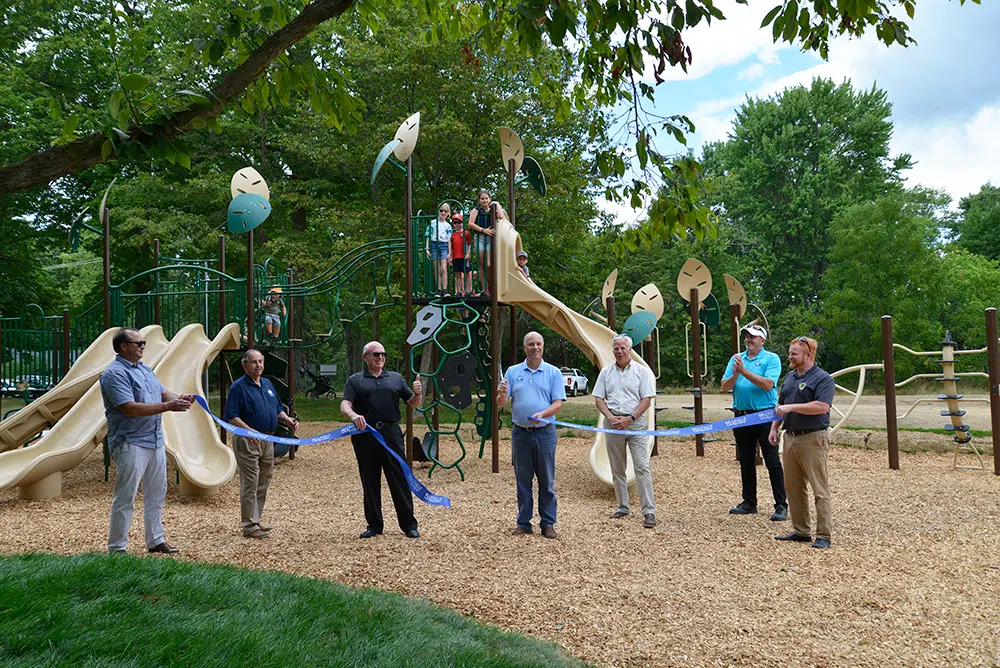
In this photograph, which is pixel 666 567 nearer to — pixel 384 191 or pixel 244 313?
pixel 244 313

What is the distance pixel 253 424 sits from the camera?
644cm

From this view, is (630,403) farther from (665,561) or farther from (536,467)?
(665,561)

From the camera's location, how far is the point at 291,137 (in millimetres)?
20016

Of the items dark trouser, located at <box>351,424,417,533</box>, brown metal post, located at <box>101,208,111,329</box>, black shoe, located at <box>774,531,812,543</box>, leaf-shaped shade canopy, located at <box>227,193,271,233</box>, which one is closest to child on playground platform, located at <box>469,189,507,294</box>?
leaf-shaped shade canopy, located at <box>227,193,271,233</box>

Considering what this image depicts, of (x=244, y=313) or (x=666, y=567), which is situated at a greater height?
(x=244, y=313)

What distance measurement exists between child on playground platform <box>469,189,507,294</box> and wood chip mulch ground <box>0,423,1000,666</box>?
108 inches

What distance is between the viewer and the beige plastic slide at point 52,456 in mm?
8430

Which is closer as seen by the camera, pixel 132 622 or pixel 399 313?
pixel 132 622

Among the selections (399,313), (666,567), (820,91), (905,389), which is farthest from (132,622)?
(820,91)

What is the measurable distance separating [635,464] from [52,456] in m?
6.03

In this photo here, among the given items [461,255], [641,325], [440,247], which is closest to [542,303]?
[461,255]

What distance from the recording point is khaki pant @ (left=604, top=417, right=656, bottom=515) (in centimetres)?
719

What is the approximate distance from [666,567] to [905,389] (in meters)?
28.8

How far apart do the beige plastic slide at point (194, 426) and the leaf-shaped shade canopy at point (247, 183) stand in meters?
1.82
